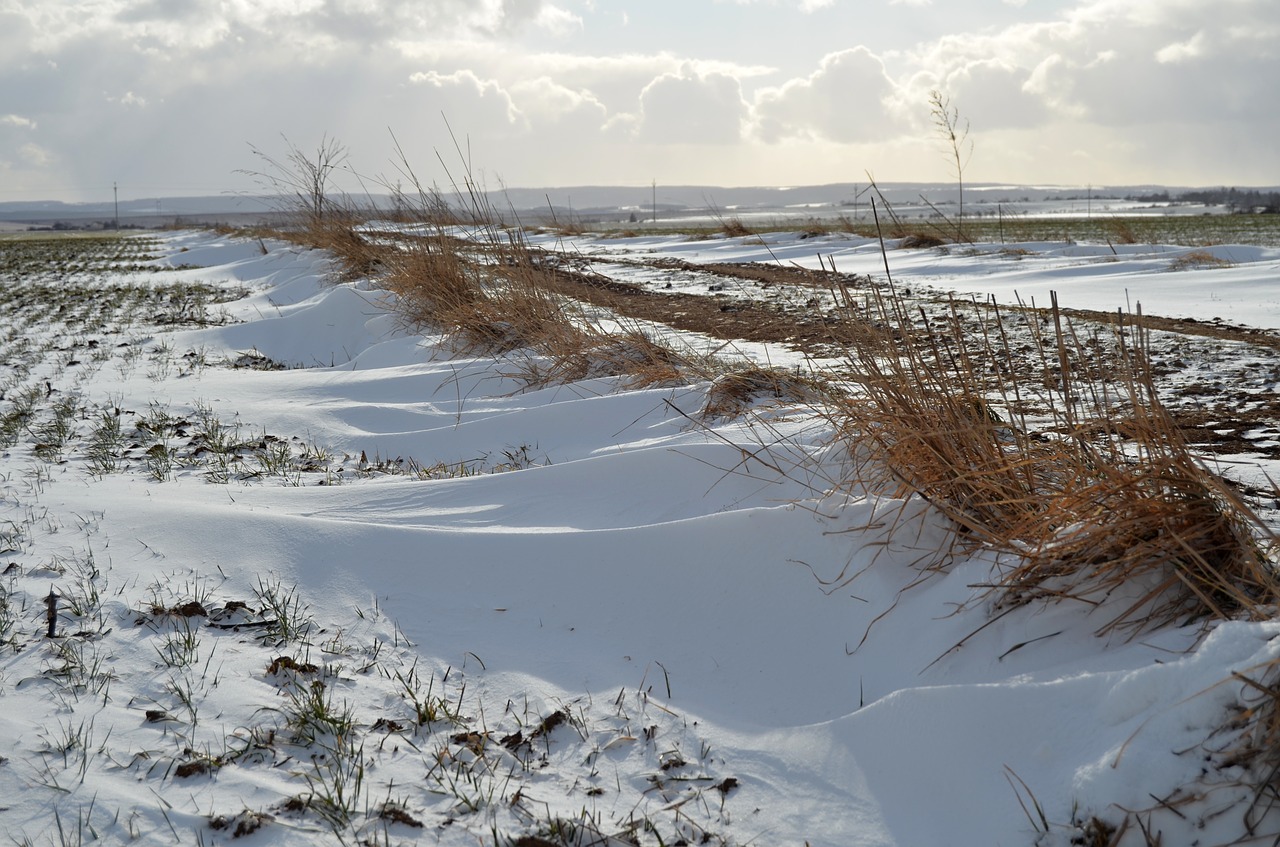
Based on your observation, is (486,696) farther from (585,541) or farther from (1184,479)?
(1184,479)

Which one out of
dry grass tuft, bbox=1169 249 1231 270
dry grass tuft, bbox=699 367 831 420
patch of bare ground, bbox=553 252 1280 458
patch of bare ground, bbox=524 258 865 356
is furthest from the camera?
dry grass tuft, bbox=1169 249 1231 270

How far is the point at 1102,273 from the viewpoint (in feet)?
26.7

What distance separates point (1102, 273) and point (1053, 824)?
7.99 meters

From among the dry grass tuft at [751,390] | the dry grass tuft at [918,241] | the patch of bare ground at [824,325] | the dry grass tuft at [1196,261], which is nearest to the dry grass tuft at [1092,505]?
the patch of bare ground at [824,325]

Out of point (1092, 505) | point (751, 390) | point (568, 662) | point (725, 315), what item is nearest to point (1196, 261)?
point (725, 315)

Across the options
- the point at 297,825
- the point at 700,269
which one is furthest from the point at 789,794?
the point at 700,269

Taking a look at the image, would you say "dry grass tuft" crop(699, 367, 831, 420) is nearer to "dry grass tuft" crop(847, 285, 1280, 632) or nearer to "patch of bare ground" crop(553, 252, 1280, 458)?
"patch of bare ground" crop(553, 252, 1280, 458)

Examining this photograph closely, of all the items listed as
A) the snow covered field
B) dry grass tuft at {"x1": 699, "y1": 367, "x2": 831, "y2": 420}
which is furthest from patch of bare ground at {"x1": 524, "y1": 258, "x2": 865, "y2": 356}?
the snow covered field

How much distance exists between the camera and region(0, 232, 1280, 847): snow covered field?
147 cm

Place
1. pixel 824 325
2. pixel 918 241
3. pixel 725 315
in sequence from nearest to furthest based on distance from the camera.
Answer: pixel 824 325, pixel 725 315, pixel 918 241

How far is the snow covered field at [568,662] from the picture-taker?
1474mm

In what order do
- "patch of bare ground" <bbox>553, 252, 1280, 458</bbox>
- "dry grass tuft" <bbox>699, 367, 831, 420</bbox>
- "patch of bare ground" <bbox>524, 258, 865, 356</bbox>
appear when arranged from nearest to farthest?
"patch of bare ground" <bbox>553, 252, 1280, 458</bbox>
"dry grass tuft" <bbox>699, 367, 831, 420</bbox>
"patch of bare ground" <bbox>524, 258, 865, 356</bbox>

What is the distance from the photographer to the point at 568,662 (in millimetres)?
2064

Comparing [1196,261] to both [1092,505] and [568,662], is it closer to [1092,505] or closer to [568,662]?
[1092,505]
